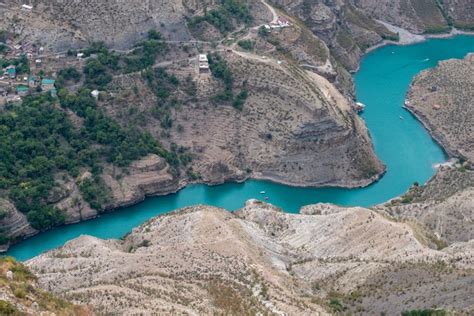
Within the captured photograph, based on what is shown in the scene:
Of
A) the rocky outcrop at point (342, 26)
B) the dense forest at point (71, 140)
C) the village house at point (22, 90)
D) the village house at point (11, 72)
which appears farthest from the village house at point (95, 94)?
the rocky outcrop at point (342, 26)

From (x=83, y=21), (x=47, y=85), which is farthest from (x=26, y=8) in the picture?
(x=47, y=85)

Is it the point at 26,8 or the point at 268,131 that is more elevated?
the point at 26,8

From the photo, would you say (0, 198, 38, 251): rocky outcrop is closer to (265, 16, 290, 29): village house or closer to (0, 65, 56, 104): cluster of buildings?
(0, 65, 56, 104): cluster of buildings

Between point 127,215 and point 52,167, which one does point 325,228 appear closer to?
point 127,215

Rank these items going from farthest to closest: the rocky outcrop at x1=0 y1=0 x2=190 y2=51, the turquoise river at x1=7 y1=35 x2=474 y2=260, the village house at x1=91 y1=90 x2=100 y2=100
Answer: the rocky outcrop at x1=0 y1=0 x2=190 y2=51, the village house at x1=91 y1=90 x2=100 y2=100, the turquoise river at x1=7 y1=35 x2=474 y2=260

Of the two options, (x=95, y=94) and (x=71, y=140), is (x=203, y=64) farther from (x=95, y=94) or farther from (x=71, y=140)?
(x=71, y=140)

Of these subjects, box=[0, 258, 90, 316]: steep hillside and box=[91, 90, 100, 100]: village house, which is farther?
box=[91, 90, 100, 100]: village house

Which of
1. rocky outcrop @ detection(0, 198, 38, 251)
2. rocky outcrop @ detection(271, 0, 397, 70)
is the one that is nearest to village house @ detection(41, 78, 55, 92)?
rocky outcrop @ detection(0, 198, 38, 251)
